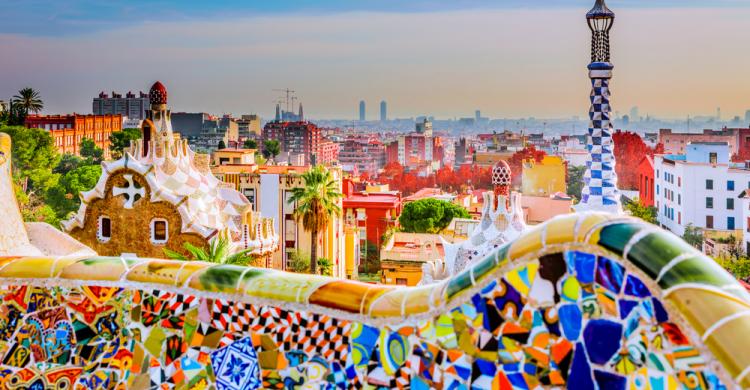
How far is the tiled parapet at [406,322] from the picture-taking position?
156 centimetres

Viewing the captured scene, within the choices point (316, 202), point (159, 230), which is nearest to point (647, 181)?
point (316, 202)

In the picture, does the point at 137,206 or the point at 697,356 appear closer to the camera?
the point at 697,356

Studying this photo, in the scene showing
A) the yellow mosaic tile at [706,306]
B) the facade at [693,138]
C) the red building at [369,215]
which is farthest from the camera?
the facade at [693,138]

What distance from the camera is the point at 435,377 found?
73.2 inches

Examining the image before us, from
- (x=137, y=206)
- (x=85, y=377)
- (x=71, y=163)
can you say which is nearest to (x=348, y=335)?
(x=85, y=377)

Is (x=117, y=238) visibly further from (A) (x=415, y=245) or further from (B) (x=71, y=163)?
(B) (x=71, y=163)

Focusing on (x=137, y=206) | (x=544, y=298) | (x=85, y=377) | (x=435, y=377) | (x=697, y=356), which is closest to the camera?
(x=697, y=356)

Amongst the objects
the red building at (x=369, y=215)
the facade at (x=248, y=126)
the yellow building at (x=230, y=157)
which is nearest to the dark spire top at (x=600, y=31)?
the yellow building at (x=230, y=157)

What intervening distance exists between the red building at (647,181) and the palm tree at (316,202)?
20.5 m

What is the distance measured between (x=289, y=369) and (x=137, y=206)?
386 inches

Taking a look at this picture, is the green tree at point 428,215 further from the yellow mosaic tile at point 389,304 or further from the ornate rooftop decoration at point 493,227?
the yellow mosaic tile at point 389,304

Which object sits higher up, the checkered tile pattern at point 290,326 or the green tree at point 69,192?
the checkered tile pattern at point 290,326

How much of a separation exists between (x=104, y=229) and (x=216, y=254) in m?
1.63

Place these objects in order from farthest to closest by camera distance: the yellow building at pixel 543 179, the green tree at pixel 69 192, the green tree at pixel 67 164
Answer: the yellow building at pixel 543 179 → the green tree at pixel 67 164 → the green tree at pixel 69 192
